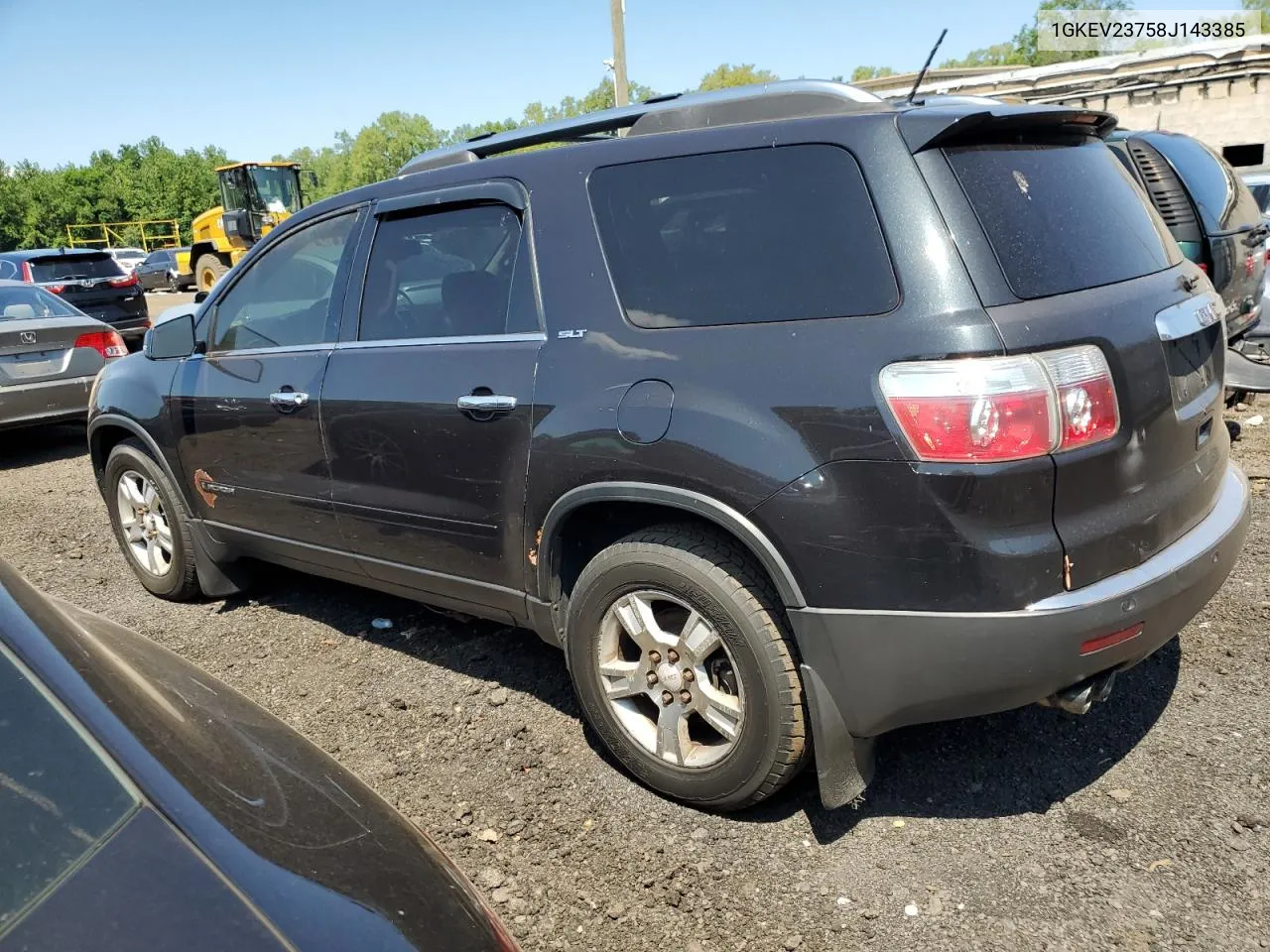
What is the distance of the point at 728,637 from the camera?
8.60 feet

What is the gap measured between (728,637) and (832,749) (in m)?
0.40

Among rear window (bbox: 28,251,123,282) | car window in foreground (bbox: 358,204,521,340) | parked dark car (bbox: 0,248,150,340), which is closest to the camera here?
car window in foreground (bbox: 358,204,521,340)

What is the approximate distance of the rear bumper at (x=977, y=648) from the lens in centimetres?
230

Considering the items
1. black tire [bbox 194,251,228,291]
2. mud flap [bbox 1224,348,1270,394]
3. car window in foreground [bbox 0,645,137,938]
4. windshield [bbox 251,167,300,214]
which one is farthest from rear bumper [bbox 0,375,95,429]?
windshield [bbox 251,167,300,214]

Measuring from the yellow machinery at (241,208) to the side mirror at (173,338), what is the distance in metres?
21.3

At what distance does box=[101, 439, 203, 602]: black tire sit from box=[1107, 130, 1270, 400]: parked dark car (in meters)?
5.50

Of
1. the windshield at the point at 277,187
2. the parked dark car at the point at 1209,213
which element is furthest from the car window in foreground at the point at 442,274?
the windshield at the point at 277,187

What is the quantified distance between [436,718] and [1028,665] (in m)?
2.10

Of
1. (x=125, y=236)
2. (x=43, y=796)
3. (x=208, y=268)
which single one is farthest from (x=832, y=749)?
(x=125, y=236)

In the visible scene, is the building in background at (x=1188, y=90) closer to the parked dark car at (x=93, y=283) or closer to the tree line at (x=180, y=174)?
the parked dark car at (x=93, y=283)

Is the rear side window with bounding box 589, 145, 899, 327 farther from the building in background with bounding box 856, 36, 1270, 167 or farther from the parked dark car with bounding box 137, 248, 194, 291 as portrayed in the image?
the parked dark car with bounding box 137, 248, 194, 291

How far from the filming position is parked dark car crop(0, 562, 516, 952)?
123cm

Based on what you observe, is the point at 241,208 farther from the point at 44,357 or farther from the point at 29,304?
the point at 44,357

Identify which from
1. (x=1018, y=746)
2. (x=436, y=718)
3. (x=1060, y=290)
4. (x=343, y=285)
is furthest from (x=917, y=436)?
(x=343, y=285)
